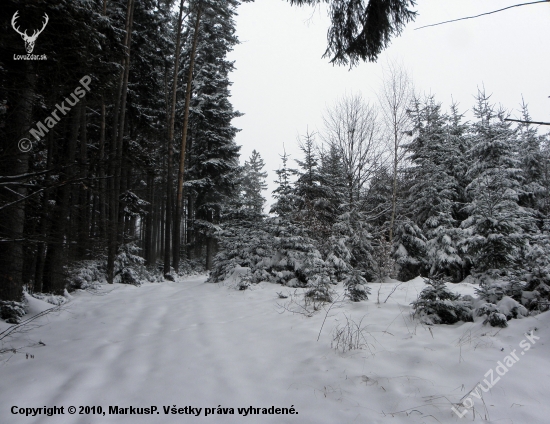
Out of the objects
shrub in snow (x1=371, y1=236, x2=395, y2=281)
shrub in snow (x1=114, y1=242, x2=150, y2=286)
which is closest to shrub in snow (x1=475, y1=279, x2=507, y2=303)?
shrub in snow (x1=371, y1=236, x2=395, y2=281)

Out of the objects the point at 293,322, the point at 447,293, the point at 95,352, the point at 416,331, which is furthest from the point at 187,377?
the point at 447,293

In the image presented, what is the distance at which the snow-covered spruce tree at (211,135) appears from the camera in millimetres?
18372

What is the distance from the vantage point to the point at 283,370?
9.62 feet

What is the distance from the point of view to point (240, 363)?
314 cm

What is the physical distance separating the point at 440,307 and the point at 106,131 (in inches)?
614

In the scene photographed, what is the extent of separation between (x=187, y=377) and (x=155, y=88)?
15.9m

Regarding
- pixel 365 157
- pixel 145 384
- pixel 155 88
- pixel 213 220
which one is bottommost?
pixel 145 384

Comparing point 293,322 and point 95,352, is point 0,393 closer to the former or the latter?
point 95,352

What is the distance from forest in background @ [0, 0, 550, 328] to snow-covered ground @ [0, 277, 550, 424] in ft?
3.49

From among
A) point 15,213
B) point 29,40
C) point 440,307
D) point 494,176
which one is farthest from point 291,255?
point 494,176

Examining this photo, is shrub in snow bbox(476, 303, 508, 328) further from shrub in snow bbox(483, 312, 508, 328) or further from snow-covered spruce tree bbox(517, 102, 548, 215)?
snow-covered spruce tree bbox(517, 102, 548, 215)

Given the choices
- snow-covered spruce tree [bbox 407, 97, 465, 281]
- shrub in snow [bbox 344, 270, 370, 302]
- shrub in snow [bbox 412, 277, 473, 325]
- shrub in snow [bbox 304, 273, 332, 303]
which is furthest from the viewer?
snow-covered spruce tree [bbox 407, 97, 465, 281]

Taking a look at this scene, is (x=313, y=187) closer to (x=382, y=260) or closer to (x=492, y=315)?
(x=382, y=260)

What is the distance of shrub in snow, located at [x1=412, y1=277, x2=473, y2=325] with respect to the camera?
153 inches
